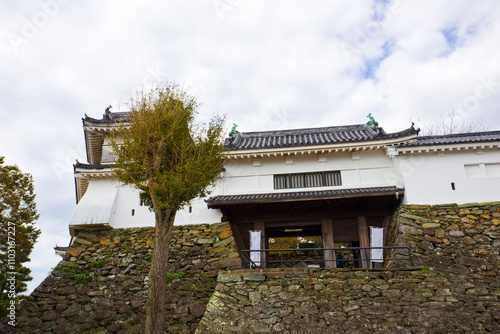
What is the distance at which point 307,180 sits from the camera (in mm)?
15891

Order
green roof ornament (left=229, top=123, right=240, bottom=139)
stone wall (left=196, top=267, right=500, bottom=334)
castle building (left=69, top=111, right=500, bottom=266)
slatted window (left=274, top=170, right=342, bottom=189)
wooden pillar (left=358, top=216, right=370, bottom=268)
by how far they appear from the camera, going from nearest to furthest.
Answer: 1. stone wall (left=196, top=267, right=500, bottom=334)
2. castle building (left=69, top=111, right=500, bottom=266)
3. wooden pillar (left=358, top=216, right=370, bottom=268)
4. slatted window (left=274, top=170, right=342, bottom=189)
5. green roof ornament (left=229, top=123, right=240, bottom=139)

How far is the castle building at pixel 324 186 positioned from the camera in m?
14.2

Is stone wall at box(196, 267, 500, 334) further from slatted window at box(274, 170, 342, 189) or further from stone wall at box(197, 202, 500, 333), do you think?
slatted window at box(274, 170, 342, 189)

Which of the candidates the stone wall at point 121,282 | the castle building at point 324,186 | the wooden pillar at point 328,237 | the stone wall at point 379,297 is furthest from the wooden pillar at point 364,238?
the stone wall at point 121,282

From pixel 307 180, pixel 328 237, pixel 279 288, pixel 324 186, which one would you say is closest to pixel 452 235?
pixel 328 237

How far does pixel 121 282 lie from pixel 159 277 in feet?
15.5

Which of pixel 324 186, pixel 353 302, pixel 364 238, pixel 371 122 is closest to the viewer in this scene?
pixel 353 302

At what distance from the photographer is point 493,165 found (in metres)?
14.3

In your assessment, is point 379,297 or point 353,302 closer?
point 353,302

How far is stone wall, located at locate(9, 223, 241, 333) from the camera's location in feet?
38.4

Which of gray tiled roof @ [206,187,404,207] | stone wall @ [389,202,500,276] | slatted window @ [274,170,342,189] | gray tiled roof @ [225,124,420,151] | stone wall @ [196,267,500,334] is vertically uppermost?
gray tiled roof @ [225,124,420,151]

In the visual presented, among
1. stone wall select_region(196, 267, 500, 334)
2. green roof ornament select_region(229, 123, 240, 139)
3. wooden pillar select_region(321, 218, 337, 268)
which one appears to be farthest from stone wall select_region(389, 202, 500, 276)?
green roof ornament select_region(229, 123, 240, 139)

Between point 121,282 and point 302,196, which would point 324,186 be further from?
point 121,282

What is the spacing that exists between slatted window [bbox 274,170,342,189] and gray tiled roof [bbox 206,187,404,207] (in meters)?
0.62
